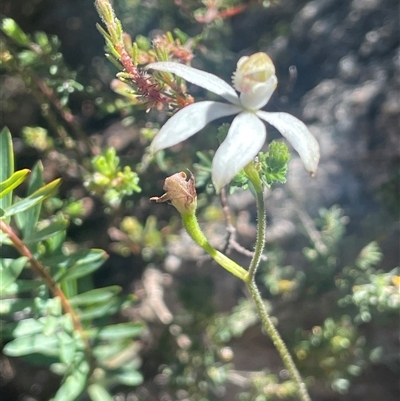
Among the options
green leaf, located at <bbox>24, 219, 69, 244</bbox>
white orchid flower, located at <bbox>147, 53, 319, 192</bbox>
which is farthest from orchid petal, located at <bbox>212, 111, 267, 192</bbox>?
green leaf, located at <bbox>24, 219, 69, 244</bbox>

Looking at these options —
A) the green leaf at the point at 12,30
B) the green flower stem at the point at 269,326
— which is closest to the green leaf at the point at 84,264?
the green flower stem at the point at 269,326

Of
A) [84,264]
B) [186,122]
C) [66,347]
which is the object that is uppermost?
[186,122]

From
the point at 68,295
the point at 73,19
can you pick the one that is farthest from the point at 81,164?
the point at 73,19

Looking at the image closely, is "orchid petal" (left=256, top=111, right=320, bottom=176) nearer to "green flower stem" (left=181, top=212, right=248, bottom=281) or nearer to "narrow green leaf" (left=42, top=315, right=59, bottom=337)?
"green flower stem" (left=181, top=212, right=248, bottom=281)

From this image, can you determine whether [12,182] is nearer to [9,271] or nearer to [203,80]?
[9,271]

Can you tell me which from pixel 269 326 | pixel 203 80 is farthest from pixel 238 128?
pixel 269 326

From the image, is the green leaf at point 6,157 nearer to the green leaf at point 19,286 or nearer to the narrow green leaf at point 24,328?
the green leaf at point 19,286
